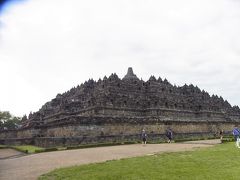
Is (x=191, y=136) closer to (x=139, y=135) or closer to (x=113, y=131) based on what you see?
(x=139, y=135)

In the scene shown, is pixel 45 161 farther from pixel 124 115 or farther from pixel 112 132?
pixel 124 115

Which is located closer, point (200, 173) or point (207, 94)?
point (200, 173)

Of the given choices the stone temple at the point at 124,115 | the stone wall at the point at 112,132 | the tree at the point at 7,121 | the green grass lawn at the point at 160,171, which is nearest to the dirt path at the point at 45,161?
the green grass lawn at the point at 160,171

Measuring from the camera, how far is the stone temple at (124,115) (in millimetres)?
25359

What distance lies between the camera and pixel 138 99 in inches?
1666

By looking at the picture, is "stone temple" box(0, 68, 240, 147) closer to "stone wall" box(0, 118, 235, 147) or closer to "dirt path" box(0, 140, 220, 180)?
"stone wall" box(0, 118, 235, 147)

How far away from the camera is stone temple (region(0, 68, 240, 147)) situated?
83.2 ft

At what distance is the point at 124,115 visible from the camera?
38344 millimetres

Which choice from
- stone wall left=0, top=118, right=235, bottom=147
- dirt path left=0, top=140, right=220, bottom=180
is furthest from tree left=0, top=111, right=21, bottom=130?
dirt path left=0, top=140, right=220, bottom=180

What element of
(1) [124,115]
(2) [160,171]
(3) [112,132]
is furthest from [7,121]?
(2) [160,171]

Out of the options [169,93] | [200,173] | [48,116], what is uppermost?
[169,93]

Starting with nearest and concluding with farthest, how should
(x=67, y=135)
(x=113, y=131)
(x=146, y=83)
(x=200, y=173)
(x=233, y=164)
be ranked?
1. (x=200, y=173)
2. (x=233, y=164)
3. (x=67, y=135)
4. (x=113, y=131)
5. (x=146, y=83)

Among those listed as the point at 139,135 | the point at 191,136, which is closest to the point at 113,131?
the point at 139,135

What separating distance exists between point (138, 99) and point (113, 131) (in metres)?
16.3
